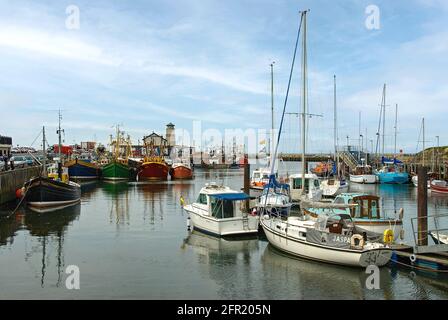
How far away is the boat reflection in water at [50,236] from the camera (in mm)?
20470

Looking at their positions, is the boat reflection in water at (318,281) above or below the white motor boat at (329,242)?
below

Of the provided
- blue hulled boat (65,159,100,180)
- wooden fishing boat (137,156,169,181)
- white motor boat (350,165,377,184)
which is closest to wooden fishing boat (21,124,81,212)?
blue hulled boat (65,159,100,180)

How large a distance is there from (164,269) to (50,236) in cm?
1224

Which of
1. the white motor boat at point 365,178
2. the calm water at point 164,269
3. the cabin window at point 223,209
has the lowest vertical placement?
the calm water at point 164,269

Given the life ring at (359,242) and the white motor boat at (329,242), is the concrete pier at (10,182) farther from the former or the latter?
the life ring at (359,242)

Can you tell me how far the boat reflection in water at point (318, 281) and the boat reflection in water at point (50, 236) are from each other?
31.8 ft

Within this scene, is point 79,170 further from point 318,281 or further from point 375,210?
point 318,281

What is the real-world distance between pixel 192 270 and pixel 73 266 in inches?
242

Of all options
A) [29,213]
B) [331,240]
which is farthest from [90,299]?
[29,213]

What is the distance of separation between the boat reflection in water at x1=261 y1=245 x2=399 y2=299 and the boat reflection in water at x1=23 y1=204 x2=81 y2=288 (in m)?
9.69

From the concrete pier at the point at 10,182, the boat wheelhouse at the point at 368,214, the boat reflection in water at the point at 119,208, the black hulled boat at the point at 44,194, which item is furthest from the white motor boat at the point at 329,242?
the concrete pier at the point at 10,182

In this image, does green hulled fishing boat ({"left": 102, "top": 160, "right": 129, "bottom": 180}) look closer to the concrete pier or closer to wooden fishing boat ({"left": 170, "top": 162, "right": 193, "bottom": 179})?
wooden fishing boat ({"left": 170, "top": 162, "right": 193, "bottom": 179})

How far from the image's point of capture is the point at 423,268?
1977 cm
